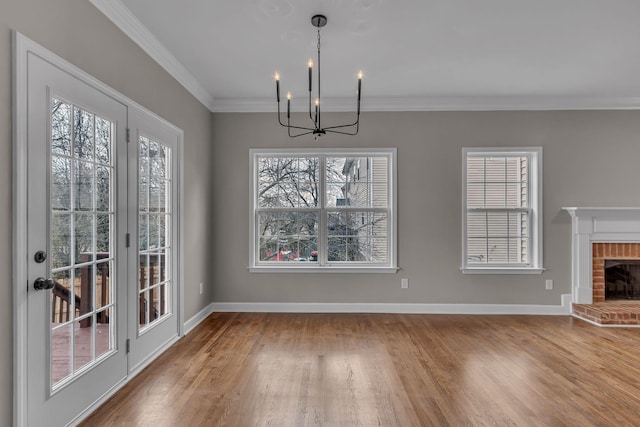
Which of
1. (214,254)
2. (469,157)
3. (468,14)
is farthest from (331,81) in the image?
(214,254)

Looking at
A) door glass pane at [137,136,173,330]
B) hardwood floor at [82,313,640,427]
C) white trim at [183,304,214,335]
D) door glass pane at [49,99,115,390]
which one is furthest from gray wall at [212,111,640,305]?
door glass pane at [49,99,115,390]

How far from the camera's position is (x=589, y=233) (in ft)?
15.3

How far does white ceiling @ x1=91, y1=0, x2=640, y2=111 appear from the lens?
8.90 feet

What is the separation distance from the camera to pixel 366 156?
16.0 ft

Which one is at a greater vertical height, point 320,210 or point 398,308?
point 320,210

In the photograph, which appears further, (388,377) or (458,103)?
(458,103)

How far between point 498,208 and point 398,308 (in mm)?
1787

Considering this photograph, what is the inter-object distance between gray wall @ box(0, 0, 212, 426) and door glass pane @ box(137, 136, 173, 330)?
0.38 m

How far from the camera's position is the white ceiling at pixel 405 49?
2.71m

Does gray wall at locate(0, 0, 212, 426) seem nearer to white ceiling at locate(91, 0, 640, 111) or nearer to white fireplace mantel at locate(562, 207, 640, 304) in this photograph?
white ceiling at locate(91, 0, 640, 111)

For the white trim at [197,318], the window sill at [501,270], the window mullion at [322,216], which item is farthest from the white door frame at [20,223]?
the window sill at [501,270]

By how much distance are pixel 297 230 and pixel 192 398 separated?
265 centimetres

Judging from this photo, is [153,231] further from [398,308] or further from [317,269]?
[398,308]

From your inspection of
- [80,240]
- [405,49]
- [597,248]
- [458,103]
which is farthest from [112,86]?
[597,248]
